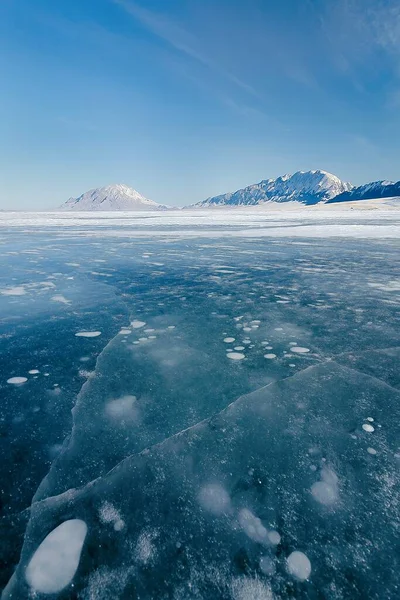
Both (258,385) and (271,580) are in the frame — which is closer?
(271,580)

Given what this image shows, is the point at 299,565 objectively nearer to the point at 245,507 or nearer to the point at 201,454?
the point at 245,507

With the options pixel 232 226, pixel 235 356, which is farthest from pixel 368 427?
pixel 232 226

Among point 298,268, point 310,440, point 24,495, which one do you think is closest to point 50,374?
point 24,495

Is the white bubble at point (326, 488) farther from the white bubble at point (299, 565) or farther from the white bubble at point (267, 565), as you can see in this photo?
the white bubble at point (267, 565)

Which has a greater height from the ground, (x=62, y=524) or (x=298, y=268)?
(x=62, y=524)

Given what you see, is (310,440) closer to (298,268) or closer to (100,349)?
(100,349)

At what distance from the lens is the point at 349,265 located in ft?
32.1

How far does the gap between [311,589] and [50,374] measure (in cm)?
292

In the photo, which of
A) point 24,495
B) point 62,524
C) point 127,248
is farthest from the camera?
point 127,248

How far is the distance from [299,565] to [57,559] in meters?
1.23

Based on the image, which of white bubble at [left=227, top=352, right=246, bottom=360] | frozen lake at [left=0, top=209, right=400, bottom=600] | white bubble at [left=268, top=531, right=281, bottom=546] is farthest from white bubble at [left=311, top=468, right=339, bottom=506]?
white bubble at [left=227, top=352, right=246, bottom=360]

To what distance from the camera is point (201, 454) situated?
7.80 ft

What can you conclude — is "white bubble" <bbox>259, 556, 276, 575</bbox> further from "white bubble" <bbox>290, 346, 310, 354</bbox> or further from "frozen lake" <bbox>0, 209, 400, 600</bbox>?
"white bubble" <bbox>290, 346, 310, 354</bbox>

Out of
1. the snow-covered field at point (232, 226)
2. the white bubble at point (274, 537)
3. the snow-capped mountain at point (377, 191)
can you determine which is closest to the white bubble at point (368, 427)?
the white bubble at point (274, 537)
